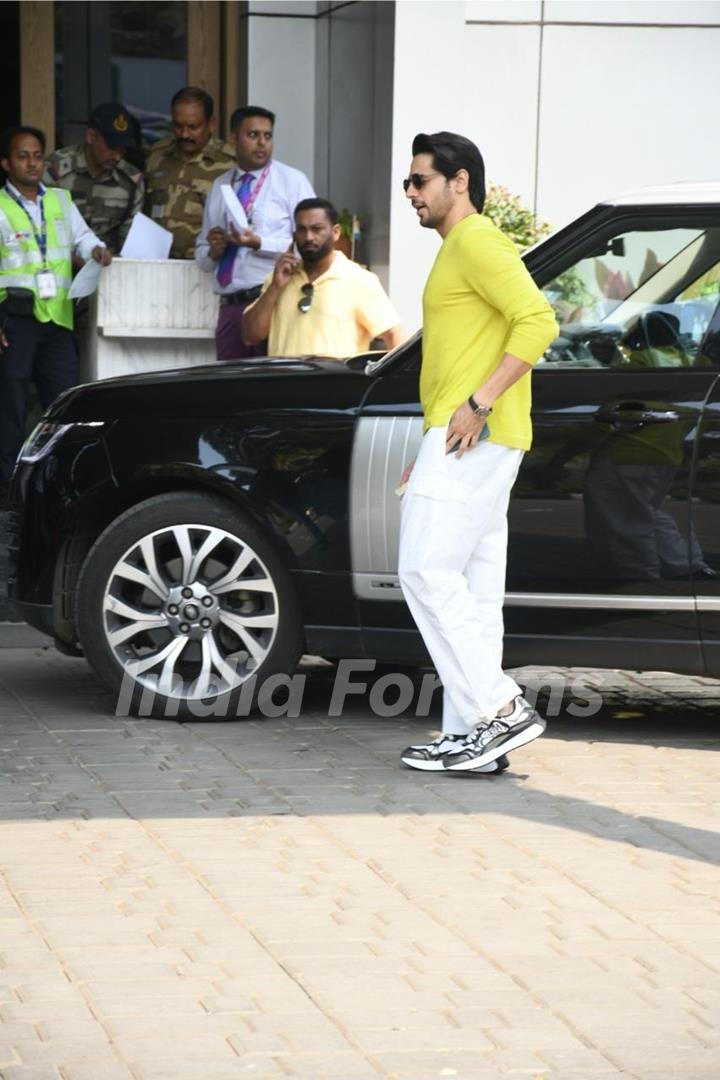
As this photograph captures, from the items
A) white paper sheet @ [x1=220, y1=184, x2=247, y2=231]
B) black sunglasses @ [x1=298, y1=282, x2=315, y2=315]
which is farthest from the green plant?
black sunglasses @ [x1=298, y1=282, x2=315, y2=315]

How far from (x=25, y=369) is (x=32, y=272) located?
574 mm

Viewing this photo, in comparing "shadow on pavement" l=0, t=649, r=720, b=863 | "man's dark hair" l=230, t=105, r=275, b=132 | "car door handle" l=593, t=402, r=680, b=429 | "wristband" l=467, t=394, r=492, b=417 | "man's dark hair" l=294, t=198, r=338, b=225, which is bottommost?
"shadow on pavement" l=0, t=649, r=720, b=863

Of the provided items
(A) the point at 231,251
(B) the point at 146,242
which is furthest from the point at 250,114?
(B) the point at 146,242

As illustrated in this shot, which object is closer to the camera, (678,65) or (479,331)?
(479,331)

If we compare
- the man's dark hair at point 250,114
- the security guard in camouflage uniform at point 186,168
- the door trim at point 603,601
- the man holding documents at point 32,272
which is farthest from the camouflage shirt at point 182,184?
the door trim at point 603,601

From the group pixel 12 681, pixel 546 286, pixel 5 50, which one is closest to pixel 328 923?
A: pixel 546 286

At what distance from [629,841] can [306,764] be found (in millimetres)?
1337

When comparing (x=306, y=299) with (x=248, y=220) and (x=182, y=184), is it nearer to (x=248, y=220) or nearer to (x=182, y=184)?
(x=248, y=220)

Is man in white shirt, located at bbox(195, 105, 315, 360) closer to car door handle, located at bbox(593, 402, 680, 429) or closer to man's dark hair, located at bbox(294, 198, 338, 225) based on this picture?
man's dark hair, located at bbox(294, 198, 338, 225)

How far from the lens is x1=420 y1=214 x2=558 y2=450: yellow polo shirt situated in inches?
246

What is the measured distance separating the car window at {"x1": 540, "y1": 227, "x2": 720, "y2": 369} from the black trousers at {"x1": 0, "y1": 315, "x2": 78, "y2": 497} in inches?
214

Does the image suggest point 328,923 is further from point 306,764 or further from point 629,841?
point 306,764

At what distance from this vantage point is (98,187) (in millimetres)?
12266

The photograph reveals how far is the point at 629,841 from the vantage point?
5.80 m
